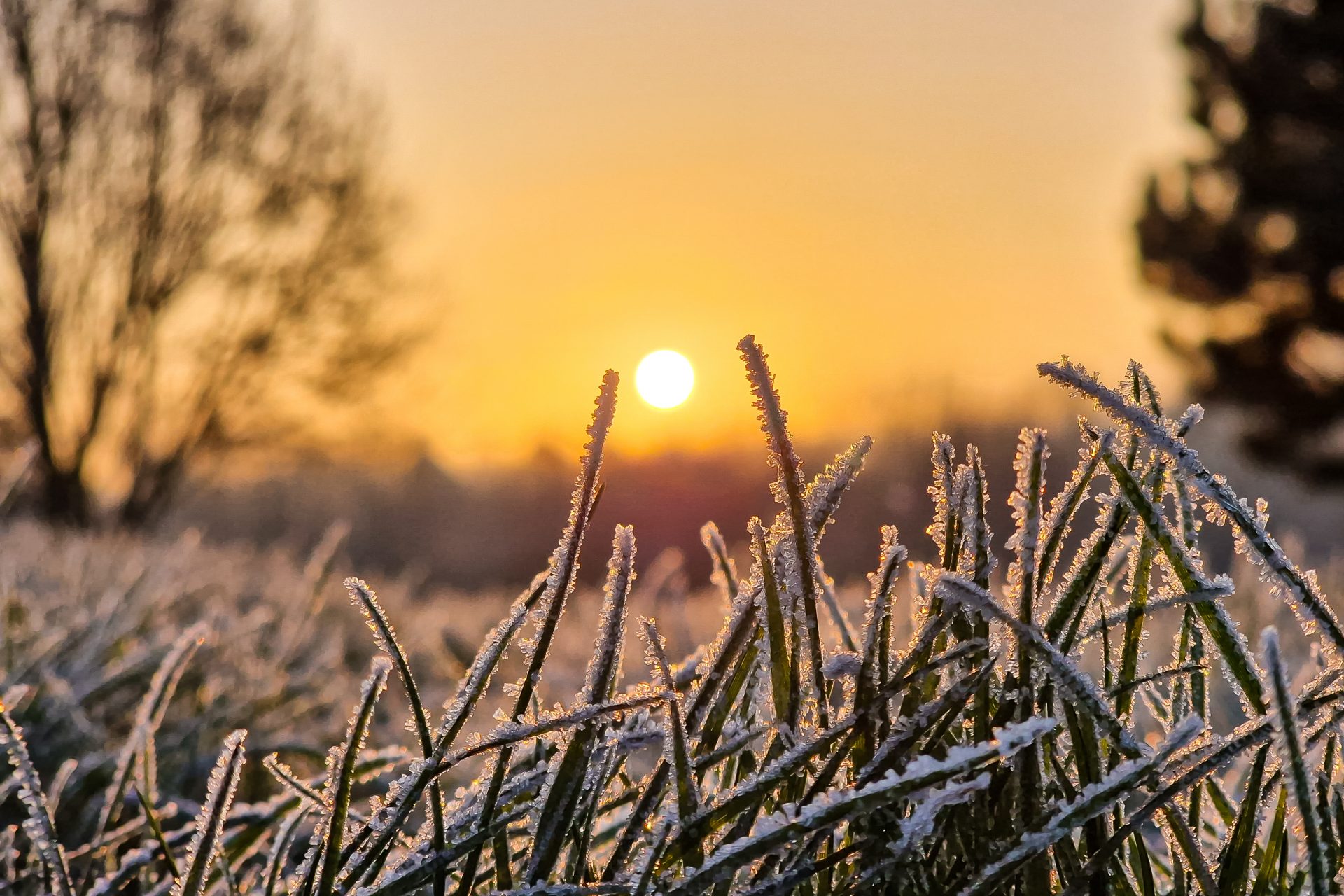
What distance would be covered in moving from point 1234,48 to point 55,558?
21116 mm

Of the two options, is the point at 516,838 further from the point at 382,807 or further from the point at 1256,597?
the point at 1256,597

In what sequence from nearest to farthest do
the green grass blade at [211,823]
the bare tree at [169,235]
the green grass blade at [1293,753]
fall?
the green grass blade at [1293,753]
the green grass blade at [211,823]
the bare tree at [169,235]

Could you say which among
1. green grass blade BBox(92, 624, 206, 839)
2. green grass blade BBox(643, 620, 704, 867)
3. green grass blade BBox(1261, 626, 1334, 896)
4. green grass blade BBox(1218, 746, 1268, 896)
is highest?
green grass blade BBox(92, 624, 206, 839)

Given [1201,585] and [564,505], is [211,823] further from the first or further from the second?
[564,505]

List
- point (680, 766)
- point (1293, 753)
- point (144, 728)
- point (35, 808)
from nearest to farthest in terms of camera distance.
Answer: point (1293, 753) → point (680, 766) → point (35, 808) → point (144, 728)

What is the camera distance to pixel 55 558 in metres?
4.39

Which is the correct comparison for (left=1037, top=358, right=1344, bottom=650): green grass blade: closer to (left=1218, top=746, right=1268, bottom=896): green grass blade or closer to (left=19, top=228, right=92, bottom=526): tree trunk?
(left=1218, top=746, right=1268, bottom=896): green grass blade

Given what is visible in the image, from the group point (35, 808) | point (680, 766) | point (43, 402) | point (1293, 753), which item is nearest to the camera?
point (1293, 753)

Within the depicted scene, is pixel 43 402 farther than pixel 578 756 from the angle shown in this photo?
Yes

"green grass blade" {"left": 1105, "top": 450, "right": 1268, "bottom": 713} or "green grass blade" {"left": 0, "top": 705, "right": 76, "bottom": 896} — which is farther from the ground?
"green grass blade" {"left": 0, "top": 705, "right": 76, "bottom": 896}

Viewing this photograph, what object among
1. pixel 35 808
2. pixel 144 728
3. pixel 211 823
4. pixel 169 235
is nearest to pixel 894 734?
pixel 211 823

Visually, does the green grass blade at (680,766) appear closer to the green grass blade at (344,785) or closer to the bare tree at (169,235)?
the green grass blade at (344,785)

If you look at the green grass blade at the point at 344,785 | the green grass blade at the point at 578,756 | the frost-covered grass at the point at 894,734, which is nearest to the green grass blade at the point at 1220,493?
the frost-covered grass at the point at 894,734

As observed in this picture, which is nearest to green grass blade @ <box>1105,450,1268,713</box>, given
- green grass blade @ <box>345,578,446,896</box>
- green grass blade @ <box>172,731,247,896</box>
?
green grass blade @ <box>345,578,446,896</box>
